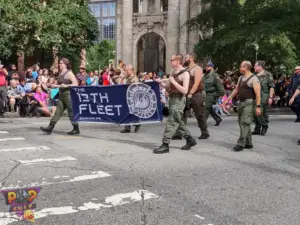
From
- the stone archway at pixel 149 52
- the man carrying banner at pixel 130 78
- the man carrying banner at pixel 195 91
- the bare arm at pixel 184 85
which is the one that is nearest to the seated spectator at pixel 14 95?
the man carrying banner at pixel 130 78

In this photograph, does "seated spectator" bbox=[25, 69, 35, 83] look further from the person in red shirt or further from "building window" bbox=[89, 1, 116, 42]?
"building window" bbox=[89, 1, 116, 42]

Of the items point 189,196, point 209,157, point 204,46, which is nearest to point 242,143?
point 209,157

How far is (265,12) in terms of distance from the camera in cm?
2520

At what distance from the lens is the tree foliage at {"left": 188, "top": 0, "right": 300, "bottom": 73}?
23938 millimetres

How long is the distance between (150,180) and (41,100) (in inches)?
468

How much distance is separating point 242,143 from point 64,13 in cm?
2281

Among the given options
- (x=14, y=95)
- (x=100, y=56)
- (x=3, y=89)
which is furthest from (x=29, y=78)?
(x=100, y=56)

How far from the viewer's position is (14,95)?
1811 cm

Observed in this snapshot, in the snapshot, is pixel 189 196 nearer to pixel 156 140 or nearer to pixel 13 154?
pixel 13 154

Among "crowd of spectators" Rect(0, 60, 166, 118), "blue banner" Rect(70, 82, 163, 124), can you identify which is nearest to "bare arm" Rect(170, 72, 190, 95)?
"blue banner" Rect(70, 82, 163, 124)

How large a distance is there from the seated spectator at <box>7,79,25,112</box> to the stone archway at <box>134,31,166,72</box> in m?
29.4

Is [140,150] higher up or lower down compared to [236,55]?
lower down

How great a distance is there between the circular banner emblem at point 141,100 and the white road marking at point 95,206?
543 cm

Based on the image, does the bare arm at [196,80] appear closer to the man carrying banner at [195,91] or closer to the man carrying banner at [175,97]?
the man carrying banner at [195,91]
